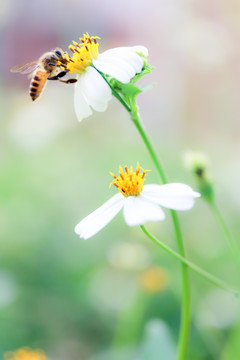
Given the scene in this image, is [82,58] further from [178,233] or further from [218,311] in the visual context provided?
[218,311]

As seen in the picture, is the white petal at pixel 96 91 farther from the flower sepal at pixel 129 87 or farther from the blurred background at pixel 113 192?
the blurred background at pixel 113 192

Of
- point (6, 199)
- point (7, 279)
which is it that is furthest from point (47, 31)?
point (7, 279)

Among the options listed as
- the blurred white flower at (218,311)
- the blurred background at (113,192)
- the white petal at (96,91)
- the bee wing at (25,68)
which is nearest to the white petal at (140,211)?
the white petal at (96,91)

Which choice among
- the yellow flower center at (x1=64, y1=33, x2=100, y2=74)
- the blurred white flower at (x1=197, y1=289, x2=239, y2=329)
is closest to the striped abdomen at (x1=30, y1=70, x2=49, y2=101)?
the yellow flower center at (x1=64, y1=33, x2=100, y2=74)

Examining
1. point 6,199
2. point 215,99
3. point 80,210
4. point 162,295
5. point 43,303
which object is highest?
point 215,99

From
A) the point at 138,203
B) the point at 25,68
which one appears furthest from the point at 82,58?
the point at 25,68

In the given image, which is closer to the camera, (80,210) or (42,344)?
(42,344)

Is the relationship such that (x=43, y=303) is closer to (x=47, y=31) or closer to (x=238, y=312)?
(x=238, y=312)
